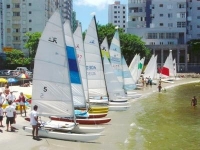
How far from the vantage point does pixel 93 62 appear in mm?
34375

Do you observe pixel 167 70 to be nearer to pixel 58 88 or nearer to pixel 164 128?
pixel 164 128

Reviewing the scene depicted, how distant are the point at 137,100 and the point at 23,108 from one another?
858 inches

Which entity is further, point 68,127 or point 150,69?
point 150,69

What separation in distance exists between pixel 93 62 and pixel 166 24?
319ft

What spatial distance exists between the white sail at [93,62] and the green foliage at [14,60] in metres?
71.1

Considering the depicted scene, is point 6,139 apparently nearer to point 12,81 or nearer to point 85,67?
point 85,67

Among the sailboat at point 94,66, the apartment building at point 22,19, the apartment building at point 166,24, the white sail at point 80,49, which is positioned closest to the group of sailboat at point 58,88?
the white sail at point 80,49

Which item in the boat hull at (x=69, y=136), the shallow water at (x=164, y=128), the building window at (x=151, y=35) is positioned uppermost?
the building window at (x=151, y=35)

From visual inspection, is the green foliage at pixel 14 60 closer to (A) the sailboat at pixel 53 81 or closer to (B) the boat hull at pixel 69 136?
(A) the sailboat at pixel 53 81

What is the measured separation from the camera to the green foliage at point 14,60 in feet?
332

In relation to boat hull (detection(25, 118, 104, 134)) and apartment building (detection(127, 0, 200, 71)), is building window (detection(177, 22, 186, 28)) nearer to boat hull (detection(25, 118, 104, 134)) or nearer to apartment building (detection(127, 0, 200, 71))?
apartment building (detection(127, 0, 200, 71))

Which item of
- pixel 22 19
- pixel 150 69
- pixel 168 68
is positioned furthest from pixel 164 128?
pixel 22 19

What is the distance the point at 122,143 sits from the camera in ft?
76.6

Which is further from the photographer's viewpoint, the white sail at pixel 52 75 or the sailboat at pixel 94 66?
the sailboat at pixel 94 66
